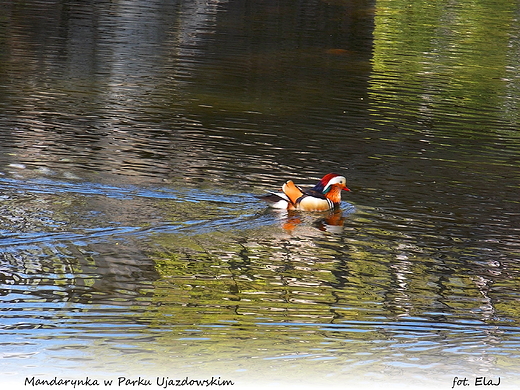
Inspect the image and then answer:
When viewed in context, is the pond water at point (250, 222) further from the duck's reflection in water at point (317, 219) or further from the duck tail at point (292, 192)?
the duck tail at point (292, 192)

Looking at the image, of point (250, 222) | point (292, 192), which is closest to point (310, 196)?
point (292, 192)

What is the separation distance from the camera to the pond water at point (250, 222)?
6.92m

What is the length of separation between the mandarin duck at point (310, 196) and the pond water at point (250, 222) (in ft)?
0.51

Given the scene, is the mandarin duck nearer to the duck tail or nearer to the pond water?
the duck tail

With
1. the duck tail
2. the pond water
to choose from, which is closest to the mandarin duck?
the duck tail

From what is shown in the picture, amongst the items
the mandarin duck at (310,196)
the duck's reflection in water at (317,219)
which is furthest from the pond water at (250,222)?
the mandarin duck at (310,196)

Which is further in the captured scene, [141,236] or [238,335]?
[141,236]

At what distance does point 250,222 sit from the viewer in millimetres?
10555

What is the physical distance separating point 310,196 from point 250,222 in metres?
0.99

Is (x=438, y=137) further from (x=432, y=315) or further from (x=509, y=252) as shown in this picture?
(x=432, y=315)

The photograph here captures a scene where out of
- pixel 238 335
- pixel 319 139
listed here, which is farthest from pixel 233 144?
pixel 238 335

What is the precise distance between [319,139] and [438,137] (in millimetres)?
2241

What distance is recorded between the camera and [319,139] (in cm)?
1538

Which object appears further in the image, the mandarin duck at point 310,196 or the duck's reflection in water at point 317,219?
the mandarin duck at point 310,196
